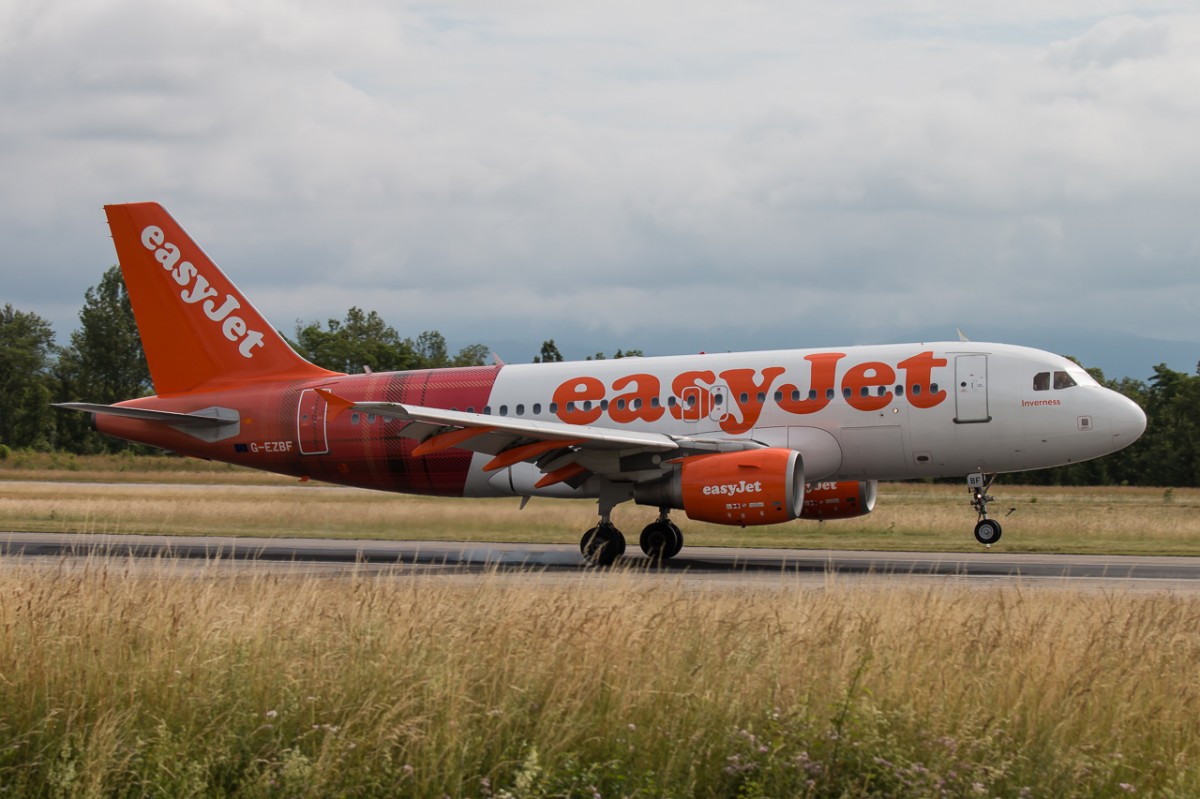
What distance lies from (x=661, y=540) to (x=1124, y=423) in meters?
8.11

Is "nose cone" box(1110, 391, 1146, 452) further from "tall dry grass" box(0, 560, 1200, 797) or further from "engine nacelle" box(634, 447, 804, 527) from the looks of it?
"tall dry grass" box(0, 560, 1200, 797)

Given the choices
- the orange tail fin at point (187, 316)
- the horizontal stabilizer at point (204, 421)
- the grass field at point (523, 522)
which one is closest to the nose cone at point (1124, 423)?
the grass field at point (523, 522)

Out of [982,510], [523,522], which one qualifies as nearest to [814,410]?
[982,510]

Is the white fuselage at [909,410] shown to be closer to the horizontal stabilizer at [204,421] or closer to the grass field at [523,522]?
the grass field at [523,522]

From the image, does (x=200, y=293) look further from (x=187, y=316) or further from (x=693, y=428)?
(x=693, y=428)

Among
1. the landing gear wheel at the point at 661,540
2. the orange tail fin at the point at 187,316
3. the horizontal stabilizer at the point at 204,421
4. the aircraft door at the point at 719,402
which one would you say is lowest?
the landing gear wheel at the point at 661,540

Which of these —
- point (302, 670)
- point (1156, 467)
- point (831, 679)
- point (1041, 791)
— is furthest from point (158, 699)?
point (1156, 467)

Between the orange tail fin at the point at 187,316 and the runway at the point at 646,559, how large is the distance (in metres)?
3.37

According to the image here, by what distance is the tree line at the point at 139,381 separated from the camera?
71.5 metres

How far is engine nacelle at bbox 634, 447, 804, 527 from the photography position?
20188mm

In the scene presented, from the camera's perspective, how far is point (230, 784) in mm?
7227

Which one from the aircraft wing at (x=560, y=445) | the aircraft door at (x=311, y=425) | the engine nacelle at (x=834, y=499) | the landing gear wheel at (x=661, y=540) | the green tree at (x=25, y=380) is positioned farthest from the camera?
the green tree at (x=25, y=380)

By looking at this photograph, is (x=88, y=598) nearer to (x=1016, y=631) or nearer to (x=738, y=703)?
(x=738, y=703)

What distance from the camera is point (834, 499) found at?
23.9 m
